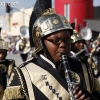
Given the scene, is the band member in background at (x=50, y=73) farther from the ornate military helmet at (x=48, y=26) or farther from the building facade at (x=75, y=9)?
the building facade at (x=75, y=9)

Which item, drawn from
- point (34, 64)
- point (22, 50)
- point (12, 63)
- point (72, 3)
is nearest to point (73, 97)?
point (34, 64)

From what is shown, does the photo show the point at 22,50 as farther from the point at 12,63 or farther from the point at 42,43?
the point at 42,43

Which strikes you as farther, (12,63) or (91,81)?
(12,63)

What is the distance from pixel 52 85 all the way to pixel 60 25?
1.51 feet

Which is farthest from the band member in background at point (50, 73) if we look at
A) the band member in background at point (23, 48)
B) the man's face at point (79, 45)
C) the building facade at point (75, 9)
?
the building facade at point (75, 9)

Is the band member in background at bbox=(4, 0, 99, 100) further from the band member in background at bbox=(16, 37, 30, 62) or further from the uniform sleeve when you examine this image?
the band member in background at bbox=(16, 37, 30, 62)

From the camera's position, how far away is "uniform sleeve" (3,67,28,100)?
9.21ft

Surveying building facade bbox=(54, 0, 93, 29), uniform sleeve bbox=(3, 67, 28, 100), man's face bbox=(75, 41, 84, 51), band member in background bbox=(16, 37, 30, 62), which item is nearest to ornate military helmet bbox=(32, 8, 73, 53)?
uniform sleeve bbox=(3, 67, 28, 100)

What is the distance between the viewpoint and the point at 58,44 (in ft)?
9.32

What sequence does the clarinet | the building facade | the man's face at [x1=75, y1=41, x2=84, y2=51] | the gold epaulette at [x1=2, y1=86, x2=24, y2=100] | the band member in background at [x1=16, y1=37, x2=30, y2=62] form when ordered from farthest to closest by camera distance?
the building facade, the band member in background at [x1=16, y1=37, x2=30, y2=62], the man's face at [x1=75, y1=41, x2=84, y2=51], the gold epaulette at [x1=2, y1=86, x2=24, y2=100], the clarinet

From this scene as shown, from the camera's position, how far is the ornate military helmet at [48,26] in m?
2.91

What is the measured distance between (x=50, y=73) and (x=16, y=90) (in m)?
0.29

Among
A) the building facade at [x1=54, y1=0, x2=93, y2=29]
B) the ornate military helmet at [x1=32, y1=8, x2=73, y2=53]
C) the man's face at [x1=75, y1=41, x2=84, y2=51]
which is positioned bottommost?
the building facade at [x1=54, y1=0, x2=93, y2=29]

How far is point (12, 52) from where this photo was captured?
35.0 metres
